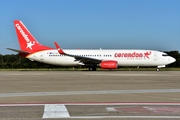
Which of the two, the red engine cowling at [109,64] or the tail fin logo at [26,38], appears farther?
the tail fin logo at [26,38]

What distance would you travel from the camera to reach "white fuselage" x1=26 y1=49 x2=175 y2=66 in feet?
131

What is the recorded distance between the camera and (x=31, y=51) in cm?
4184

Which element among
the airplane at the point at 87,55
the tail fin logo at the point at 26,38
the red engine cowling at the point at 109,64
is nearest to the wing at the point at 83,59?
the airplane at the point at 87,55

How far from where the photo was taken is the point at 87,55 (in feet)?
136

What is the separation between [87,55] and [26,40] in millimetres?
8456

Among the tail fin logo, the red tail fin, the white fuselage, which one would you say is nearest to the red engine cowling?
the white fuselage

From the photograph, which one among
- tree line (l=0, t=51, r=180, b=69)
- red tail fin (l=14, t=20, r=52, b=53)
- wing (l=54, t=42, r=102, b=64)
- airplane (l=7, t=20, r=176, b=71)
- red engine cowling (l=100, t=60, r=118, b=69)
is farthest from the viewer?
tree line (l=0, t=51, r=180, b=69)

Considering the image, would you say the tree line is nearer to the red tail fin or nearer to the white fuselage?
the red tail fin

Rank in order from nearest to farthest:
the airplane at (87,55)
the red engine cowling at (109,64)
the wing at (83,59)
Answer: the red engine cowling at (109,64) → the wing at (83,59) → the airplane at (87,55)

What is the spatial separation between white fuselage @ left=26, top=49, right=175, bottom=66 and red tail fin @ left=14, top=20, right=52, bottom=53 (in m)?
0.75

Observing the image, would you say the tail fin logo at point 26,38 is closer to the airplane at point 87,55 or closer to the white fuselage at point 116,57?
the airplane at point 87,55

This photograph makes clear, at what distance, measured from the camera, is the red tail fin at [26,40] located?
1657 inches

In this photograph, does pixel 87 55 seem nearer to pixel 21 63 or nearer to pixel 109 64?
pixel 109 64

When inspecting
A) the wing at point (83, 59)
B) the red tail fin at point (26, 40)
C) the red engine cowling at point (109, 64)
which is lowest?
the red engine cowling at point (109, 64)
